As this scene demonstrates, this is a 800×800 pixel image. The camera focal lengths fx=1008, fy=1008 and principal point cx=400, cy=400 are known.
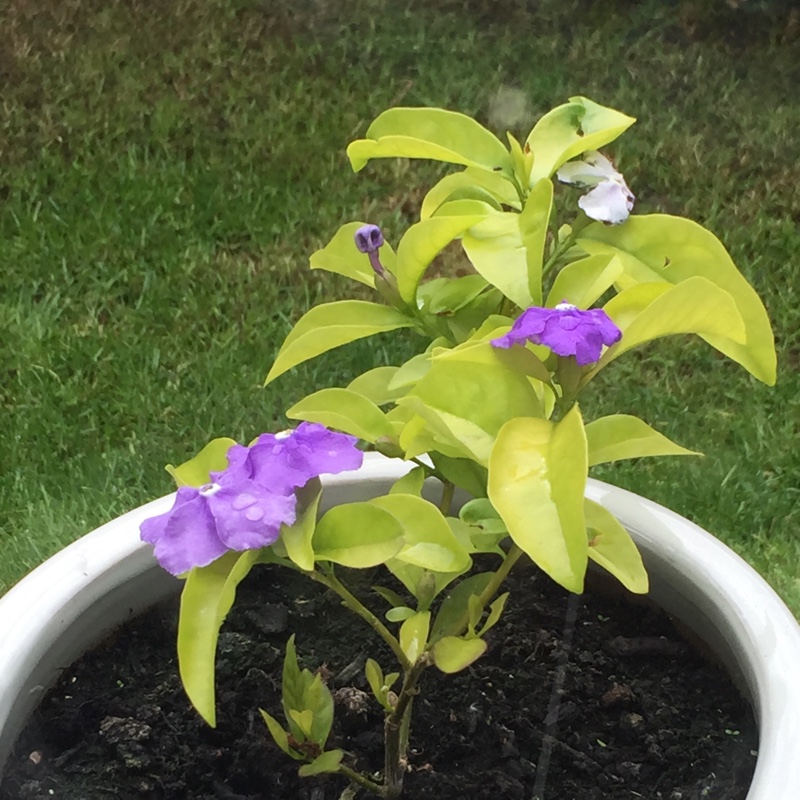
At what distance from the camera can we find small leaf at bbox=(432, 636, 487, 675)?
65 centimetres

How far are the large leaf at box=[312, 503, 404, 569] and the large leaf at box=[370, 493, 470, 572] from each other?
0.02 metres

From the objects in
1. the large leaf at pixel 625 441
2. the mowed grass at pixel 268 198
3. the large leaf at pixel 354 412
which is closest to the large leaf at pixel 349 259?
the large leaf at pixel 354 412

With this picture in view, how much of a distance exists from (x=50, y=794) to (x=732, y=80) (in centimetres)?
218

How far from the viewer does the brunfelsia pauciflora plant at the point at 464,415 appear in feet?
1.82

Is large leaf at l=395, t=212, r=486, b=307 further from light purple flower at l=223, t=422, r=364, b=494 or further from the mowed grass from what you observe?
the mowed grass

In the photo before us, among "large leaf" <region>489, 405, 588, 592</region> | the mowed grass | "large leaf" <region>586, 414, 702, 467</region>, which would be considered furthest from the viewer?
the mowed grass

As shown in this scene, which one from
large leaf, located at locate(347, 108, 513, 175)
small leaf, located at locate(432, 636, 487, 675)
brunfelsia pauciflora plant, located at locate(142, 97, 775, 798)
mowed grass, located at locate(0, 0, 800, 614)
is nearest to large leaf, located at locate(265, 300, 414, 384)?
brunfelsia pauciflora plant, located at locate(142, 97, 775, 798)

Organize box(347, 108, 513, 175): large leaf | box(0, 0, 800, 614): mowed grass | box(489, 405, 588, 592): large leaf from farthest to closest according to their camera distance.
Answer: box(0, 0, 800, 614): mowed grass
box(347, 108, 513, 175): large leaf
box(489, 405, 588, 592): large leaf

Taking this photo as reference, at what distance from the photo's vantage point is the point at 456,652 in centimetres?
67

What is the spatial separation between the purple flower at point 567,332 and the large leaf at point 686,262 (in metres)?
0.08

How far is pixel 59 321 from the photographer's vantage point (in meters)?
1.79

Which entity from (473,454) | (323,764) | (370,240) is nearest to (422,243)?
(370,240)

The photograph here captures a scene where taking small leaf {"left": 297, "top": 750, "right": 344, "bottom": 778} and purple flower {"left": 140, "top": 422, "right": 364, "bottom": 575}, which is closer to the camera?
purple flower {"left": 140, "top": 422, "right": 364, "bottom": 575}

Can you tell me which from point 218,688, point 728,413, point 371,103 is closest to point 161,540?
point 218,688
